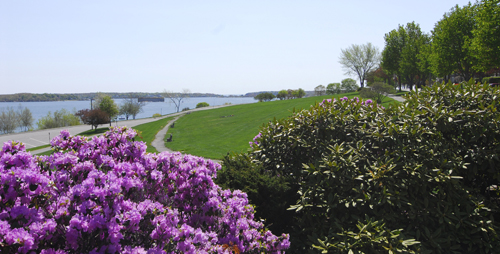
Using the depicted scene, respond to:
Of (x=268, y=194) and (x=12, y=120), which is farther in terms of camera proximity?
(x=12, y=120)

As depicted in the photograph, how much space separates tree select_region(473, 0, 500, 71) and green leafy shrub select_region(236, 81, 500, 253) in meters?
26.3

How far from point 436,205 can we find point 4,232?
5.24m

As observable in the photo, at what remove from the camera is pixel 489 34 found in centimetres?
2522

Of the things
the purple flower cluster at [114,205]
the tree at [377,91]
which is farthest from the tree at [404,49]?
the purple flower cluster at [114,205]

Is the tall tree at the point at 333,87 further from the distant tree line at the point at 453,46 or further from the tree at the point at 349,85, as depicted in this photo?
the distant tree line at the point at 453,46

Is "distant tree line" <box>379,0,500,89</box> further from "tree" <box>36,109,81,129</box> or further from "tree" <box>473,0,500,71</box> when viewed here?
"tree" <box>36,109,81,129</box>

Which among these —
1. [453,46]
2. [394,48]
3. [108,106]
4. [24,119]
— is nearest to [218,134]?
[453,46]

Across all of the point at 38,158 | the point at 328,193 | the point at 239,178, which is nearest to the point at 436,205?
the point at 328,193

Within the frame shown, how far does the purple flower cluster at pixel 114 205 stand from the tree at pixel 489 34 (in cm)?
3075

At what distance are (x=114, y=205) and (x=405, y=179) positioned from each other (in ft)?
13.2

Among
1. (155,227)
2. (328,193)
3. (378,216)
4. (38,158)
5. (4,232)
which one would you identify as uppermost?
(38,158)

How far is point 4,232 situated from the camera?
204 cm

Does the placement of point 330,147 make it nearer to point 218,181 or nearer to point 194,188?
point 218,181

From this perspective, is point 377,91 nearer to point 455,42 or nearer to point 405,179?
point 455,42
